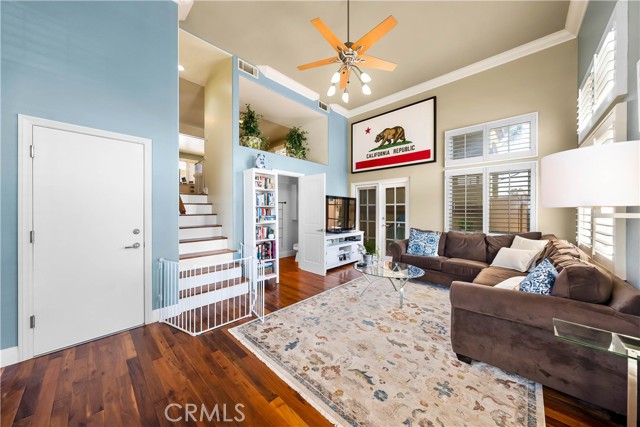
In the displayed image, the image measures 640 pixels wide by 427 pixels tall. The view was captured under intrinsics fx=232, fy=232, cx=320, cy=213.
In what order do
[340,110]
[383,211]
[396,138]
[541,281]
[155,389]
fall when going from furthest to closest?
[340,110] < [383,211] < [396,138] < [541,281] < [155,389]

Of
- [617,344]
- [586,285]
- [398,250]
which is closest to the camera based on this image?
[617,344]

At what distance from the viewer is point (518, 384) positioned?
5.54 ft

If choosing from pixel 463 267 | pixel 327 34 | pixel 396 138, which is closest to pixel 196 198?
pixel 327 34

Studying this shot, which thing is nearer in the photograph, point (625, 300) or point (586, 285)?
point (625, 300)

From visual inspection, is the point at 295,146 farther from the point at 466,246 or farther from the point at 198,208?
the point at 466,246

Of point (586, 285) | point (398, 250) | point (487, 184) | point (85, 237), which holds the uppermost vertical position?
point (487, 184)

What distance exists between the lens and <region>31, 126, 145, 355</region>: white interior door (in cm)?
206

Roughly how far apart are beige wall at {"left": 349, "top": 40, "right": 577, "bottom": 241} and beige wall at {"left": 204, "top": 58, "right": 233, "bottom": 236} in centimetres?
363

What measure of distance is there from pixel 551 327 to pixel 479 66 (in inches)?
176

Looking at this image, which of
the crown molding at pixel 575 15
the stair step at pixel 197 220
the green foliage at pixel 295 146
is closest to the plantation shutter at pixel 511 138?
the crown molding at pixel 575 15

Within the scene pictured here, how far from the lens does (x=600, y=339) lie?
1.19 m

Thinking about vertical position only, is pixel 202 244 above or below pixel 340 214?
below

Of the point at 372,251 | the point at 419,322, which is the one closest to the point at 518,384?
the point at 419,322

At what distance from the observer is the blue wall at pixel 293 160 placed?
3.96 metres
